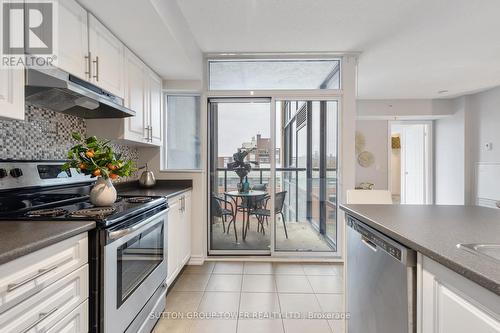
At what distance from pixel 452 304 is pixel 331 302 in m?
1.67

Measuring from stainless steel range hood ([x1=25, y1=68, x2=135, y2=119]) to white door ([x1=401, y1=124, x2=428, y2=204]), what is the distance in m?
6.47

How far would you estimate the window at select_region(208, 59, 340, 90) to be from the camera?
3.36 meters

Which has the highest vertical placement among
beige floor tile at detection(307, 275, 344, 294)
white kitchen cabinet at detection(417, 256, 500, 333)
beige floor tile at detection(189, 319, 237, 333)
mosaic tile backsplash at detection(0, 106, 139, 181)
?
mosaic tile backsplash at detection(0, 106, 139, 181)

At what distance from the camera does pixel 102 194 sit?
1.67 m

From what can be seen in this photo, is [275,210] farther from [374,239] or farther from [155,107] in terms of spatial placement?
[374,239]

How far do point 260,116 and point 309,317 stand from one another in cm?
234

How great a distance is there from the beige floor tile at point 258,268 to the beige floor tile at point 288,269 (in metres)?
0.07

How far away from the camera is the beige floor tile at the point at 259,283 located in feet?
8.34

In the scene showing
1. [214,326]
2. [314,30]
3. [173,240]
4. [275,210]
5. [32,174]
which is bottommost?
[214,326]

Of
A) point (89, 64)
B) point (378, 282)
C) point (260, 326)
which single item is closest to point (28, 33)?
point (89, 64)

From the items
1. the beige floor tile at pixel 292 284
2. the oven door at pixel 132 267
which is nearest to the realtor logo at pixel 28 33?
the oven door at pixel 132 267

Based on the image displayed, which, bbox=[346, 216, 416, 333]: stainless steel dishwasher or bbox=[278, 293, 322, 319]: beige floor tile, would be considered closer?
bbox=[346, 216, 416, 333]: stainless steel dishwasher

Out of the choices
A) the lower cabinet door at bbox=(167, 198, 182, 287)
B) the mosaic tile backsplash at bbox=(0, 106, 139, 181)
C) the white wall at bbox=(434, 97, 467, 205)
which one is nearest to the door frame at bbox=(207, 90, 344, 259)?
the lower cabinet door at bbox=(167, 198, 182, 287)

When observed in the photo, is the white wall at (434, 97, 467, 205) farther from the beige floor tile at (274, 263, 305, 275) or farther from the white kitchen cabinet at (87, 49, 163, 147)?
the white kitchen cabinet at (87, 49, 163, 147)
